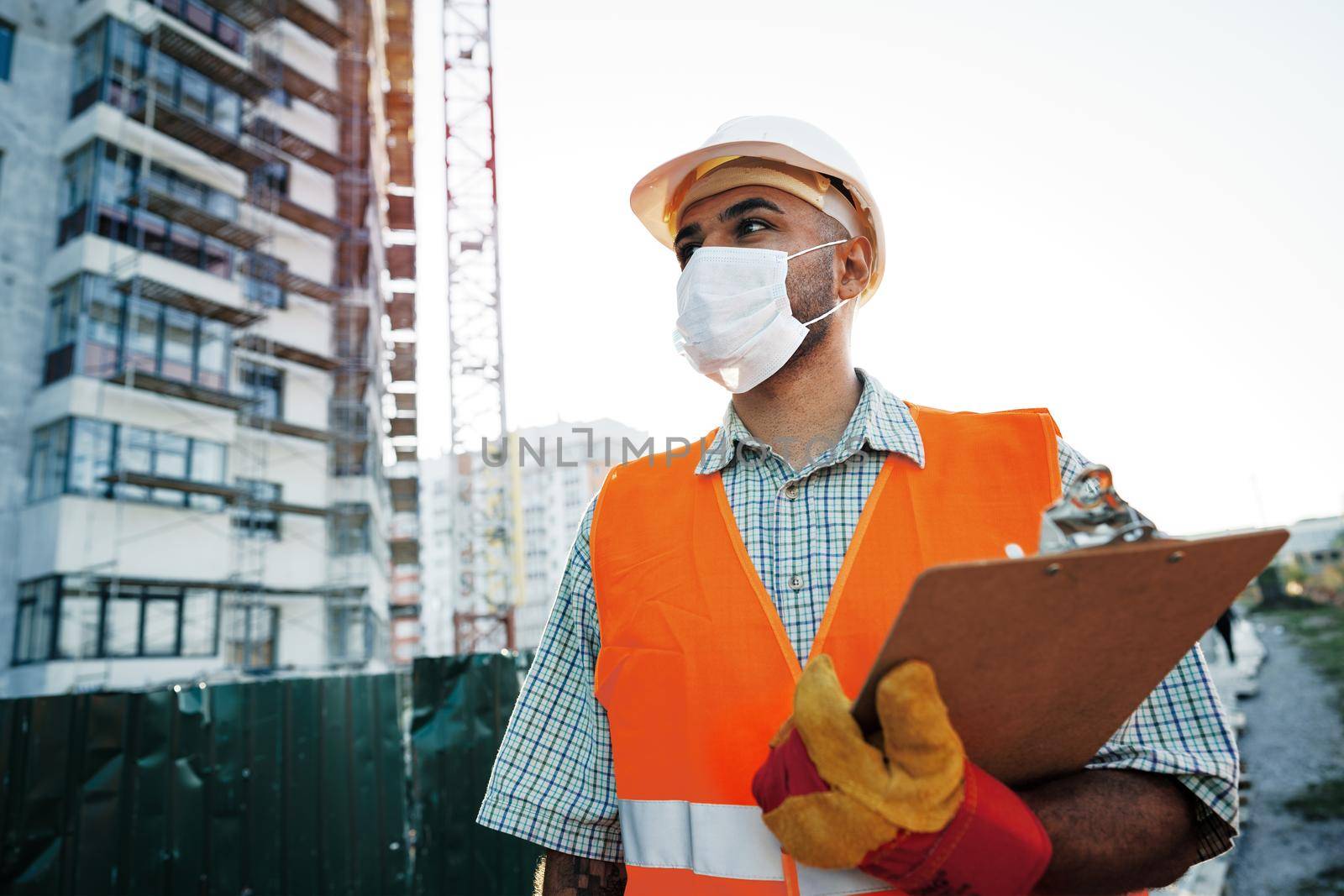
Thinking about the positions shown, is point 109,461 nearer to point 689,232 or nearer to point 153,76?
point 153,76

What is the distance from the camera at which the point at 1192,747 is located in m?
1.50

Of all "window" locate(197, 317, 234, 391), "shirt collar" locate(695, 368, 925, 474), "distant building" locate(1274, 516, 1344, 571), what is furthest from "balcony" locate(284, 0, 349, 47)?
"distant building" locate(1274, 516, 1344, 571)

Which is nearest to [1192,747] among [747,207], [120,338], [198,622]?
[747,207]

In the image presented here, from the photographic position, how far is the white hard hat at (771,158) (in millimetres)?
2188

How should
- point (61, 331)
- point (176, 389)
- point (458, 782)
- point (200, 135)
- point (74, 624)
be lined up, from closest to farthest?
point (458, 782) → point (74, 624) → point (61, 331) → point (176, 389) → point (200, 135)

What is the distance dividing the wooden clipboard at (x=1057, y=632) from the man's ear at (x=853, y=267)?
1.33 m

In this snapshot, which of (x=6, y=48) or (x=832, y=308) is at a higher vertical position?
(x=6, y=48)

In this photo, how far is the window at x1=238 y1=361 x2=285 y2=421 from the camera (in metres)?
26.6

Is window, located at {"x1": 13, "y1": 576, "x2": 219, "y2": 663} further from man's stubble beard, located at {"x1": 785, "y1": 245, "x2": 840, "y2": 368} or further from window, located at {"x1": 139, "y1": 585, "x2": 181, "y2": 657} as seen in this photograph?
man's stubble beard, located at {"x1": 785, "y1": 245, "x2": 840, "y2": 368}

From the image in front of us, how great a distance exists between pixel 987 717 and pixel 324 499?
2962 cm

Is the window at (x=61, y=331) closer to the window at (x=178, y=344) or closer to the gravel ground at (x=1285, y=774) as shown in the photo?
the window at (x=178, y=344)

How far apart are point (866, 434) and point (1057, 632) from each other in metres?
0.77

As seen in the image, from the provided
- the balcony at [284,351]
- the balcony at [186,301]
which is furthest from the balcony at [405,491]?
the balcony at [186,301]

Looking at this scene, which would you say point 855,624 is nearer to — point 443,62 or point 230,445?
point 230,445
